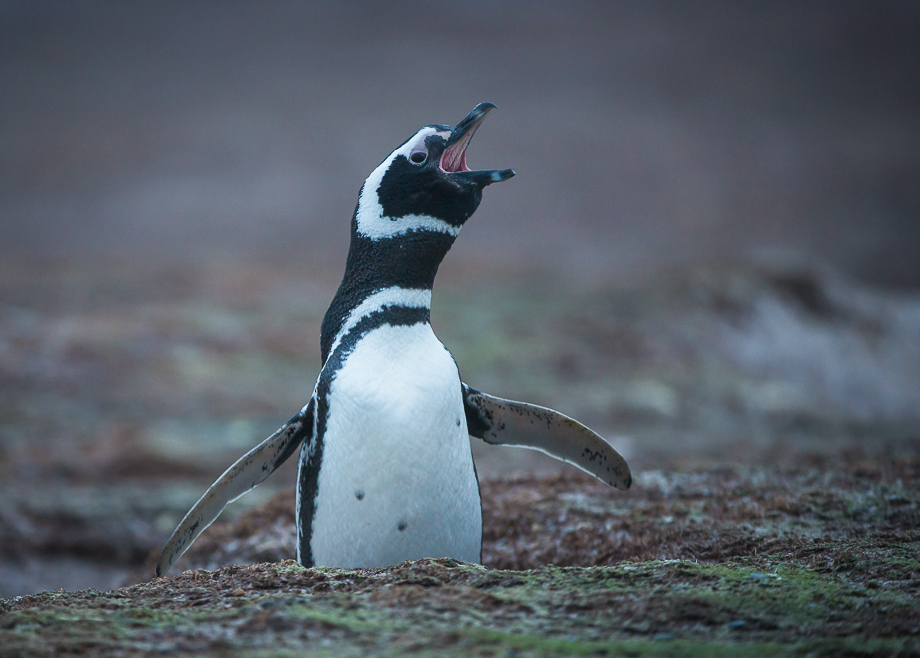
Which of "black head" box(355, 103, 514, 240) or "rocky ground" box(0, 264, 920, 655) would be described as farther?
"black head" box(355, 103, 514, 240)

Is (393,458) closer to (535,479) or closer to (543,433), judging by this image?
(543,433)

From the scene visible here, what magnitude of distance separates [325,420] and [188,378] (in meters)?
7.70

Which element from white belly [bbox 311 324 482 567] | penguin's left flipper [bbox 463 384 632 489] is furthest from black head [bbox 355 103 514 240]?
penguin's left flipper [bbox 463 384 632 489]

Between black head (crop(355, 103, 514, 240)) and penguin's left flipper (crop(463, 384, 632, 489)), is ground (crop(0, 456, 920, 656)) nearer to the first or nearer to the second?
penguin's left flipper (crop(463, 384, 632, 489))

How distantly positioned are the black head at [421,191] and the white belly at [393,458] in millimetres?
344

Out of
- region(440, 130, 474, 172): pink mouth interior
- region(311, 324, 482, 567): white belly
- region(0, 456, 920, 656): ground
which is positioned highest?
region(440, 130, 474, 172): pink mouth interior

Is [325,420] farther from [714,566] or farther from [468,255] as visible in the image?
[468,255]

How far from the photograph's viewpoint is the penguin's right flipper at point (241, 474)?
264 cm

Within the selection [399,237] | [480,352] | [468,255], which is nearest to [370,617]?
[399,237]

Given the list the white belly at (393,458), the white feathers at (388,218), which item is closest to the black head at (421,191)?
the white feathers at (388,218)

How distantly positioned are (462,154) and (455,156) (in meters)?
0.06

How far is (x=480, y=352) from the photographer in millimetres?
10969

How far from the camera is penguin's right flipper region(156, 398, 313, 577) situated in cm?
264

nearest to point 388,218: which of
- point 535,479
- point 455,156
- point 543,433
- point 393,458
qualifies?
point 455,156
